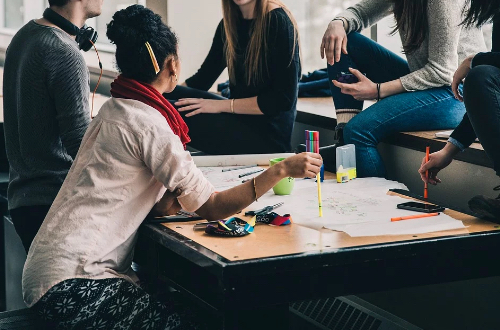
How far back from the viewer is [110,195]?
5.07 ft

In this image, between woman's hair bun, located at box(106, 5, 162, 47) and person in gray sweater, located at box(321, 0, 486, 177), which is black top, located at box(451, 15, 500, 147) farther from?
woman's hair bun, located at box(106, 5, 162, 47)

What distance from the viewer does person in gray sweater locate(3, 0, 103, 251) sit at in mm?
1938

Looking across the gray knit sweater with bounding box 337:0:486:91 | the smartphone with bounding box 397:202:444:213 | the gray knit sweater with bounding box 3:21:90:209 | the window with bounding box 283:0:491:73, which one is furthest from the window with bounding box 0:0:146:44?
the smartphone with bounding box 397:202:444:213

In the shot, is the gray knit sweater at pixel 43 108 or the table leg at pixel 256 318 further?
the gray knit sweater at pixel 43 108

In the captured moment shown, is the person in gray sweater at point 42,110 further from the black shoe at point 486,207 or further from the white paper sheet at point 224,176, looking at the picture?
the black shoe at point 486,207

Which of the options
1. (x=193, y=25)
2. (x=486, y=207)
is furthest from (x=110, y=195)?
(x=193, y=25)

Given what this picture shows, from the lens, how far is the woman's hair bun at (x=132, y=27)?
5.16ft

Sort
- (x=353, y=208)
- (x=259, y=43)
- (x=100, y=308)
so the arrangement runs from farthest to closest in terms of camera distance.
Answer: (x=259, y=43) → (x=353, y=208) → (x=100, y=308)

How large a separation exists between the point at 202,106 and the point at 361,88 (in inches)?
27.3

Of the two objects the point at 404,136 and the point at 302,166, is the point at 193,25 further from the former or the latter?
the point at 302,166

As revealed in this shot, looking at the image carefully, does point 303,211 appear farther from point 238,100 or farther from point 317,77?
point 317,77

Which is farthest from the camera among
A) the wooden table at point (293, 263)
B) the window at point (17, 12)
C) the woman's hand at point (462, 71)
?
the window at point (17, 12)

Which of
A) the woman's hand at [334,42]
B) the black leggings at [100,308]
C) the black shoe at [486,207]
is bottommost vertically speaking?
the black leggings at [100,308]

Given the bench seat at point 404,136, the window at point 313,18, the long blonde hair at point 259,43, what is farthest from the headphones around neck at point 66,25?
the window at point 313,18
